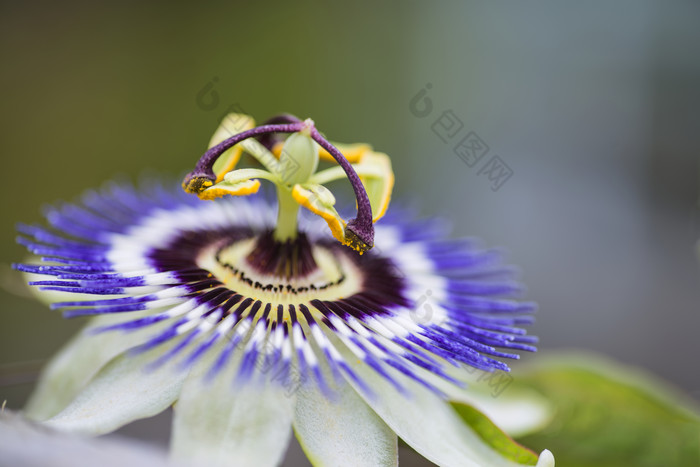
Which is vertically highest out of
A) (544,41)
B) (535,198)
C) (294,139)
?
(544,41)

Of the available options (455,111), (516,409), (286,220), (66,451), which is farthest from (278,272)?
(455,111)

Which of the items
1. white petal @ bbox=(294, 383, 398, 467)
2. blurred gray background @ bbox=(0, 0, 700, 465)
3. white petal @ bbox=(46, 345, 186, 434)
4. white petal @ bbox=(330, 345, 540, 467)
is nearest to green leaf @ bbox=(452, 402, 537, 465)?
white petal @ bbox=(330, 345, 540, 467)

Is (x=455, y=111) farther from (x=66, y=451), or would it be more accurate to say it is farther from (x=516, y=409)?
(x=66, y=451)

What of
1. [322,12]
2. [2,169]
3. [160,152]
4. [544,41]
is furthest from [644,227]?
[2,169]

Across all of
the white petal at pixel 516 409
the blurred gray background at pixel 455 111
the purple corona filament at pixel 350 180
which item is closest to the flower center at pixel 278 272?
the purple corona filament at pixel 350 180

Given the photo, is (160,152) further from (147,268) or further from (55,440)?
(55,440)

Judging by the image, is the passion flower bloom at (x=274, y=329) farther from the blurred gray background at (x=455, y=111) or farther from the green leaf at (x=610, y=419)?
the blurred gray background at (x=455, y=111)
